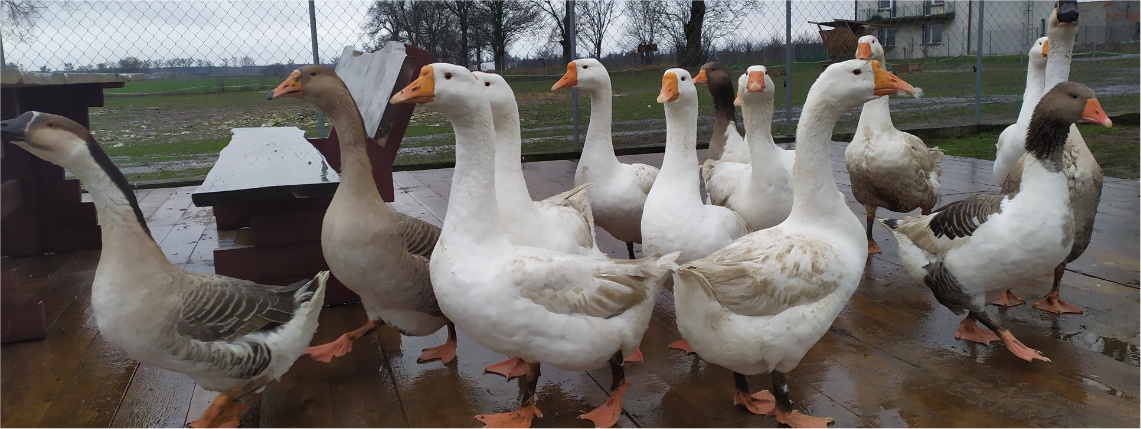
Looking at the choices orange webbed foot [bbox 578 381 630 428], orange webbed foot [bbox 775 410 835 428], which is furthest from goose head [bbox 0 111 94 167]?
orange webbed foot [bbox 775 410 835 428]

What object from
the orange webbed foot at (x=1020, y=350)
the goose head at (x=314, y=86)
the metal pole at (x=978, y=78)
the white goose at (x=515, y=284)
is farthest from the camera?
the metal pole at (x=978, y=78)

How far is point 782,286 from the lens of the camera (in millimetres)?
2586

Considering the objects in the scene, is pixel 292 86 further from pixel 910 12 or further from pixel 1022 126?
pixel 910 12

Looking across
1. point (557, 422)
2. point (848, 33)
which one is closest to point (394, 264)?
point (557, 422)

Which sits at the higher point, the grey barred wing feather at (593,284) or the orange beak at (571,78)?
the orange beak at (571,78)

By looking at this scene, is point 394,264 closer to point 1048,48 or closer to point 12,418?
point 12,418

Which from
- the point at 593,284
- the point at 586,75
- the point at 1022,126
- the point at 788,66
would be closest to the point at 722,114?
the point at 586,75

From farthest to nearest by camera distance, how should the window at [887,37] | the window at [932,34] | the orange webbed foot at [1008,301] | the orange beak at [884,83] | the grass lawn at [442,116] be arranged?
the window at [932,34] < the window at [887,37] < the grass lawn at [442,116] < the orange webbed foot at [1008,301] < the orange beak at [884,83]

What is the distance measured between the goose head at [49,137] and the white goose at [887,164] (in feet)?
14.0

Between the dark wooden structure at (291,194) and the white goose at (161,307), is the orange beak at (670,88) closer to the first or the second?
the dark wooden structure at (291,194)

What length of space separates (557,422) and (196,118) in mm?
7471

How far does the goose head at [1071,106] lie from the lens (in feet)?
10.5

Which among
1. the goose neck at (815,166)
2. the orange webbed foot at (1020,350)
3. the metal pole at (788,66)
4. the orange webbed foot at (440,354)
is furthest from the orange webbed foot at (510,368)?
the metal pole at (788,66)

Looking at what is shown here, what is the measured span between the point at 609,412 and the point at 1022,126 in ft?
12.3
